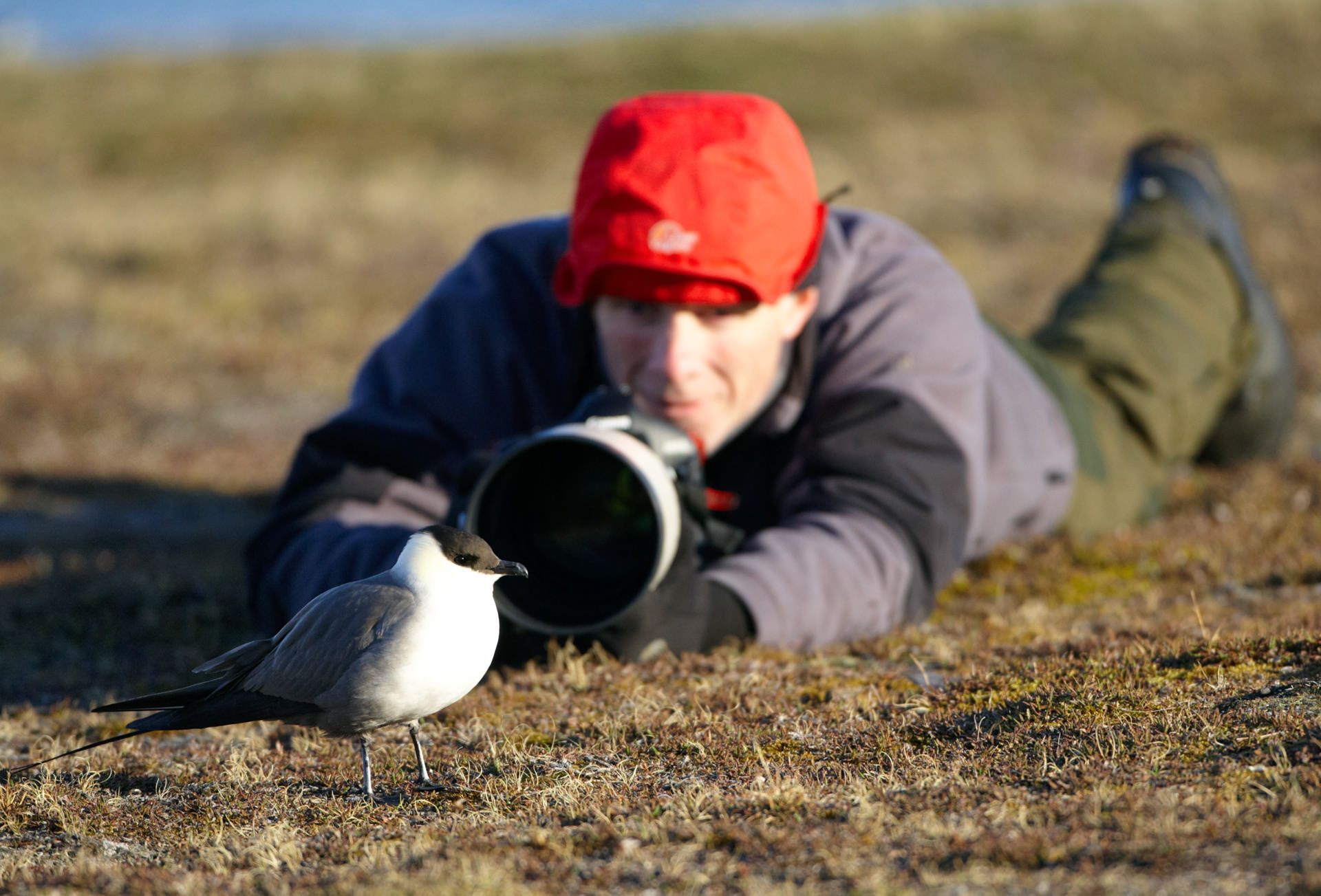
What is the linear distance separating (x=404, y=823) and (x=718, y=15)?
3787 cm

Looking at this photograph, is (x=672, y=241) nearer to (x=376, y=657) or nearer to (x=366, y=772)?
(x=376, y=657)

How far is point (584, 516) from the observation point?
4590 millimetres

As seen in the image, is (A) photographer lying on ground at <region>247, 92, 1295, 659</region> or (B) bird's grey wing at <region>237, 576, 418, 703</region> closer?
(B) bird's grey wing at <region>237, 576, 418, 703</region>

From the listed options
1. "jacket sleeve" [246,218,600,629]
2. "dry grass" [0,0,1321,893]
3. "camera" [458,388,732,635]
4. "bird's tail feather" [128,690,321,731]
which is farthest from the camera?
"jacket sleeve" [246,218,600,629]

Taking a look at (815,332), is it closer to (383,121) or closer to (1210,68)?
(383,121)

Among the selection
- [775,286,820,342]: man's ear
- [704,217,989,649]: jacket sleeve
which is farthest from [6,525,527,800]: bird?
[775,286,820,342]: man's ear

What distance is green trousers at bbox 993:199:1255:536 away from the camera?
7523 millimetres

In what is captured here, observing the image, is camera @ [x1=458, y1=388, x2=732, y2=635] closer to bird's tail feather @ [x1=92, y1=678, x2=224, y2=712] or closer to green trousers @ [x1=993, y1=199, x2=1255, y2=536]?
bird's tail feather @ [x1=92, y1=678, x2=224, y2=712]

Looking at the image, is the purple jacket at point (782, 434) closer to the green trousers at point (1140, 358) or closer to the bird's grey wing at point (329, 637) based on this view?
the bird's grey wing at point (329, 637)

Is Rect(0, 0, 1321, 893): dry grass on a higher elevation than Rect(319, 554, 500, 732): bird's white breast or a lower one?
lower

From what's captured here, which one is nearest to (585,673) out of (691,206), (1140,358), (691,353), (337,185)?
(691,353)

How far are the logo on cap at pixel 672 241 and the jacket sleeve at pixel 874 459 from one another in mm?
1151

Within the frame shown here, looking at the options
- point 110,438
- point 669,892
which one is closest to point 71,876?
point 669,892

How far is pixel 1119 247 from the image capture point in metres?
8.84
